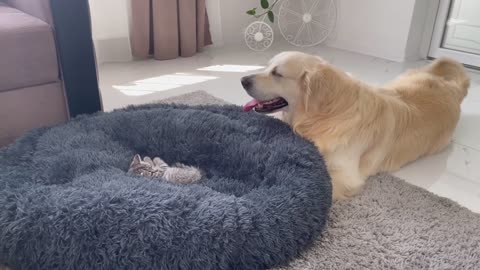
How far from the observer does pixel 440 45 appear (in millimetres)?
3182

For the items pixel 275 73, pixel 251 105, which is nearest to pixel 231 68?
pixel 251 105

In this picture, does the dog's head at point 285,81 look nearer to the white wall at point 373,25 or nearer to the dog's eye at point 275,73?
the dog's eye at point 275,73

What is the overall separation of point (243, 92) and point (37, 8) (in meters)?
1.19

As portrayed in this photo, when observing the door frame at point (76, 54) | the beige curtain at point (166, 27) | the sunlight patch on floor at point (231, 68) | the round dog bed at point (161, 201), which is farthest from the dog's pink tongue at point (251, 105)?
the beige curtain at point (166, 27)

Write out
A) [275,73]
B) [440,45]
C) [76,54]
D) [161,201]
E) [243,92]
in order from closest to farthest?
[161,201] < [275,73] < [76,54] < [243,92] < [440,45]

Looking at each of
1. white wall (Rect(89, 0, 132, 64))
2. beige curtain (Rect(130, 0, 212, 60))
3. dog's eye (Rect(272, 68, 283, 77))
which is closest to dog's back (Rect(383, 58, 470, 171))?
dog's eye (Rect(272, 68, 283, 77))

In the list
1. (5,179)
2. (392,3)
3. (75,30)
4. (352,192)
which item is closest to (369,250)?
(352,192)

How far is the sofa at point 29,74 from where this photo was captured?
4.90 feet

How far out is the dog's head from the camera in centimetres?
144

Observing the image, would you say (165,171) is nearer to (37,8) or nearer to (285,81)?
(285,81)

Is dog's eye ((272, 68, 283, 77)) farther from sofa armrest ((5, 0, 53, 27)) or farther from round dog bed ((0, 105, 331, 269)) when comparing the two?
sofa armrest ((5, 0, 53, 27))

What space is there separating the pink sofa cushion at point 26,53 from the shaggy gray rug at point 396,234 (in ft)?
3.90

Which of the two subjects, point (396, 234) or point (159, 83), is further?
point (159, 83)

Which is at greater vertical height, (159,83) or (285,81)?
(285,81)
